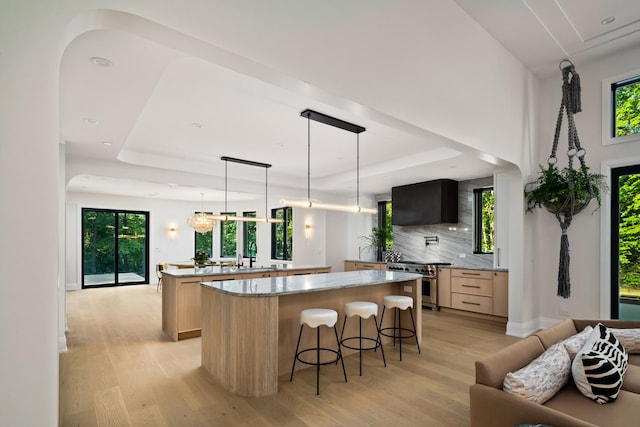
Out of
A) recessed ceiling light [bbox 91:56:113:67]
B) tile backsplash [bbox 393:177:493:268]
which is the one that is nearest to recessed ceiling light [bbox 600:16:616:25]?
tile backsplash [bbox 393:177:493:268]

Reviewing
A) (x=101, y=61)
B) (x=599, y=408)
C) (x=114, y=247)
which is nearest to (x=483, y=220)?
(x=599, y=408)

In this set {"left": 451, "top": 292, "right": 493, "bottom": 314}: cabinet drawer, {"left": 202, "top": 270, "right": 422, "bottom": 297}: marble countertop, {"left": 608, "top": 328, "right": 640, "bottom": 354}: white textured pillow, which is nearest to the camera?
{"left": 608, "top": 328, "right": 640, "bottom": 354}: white textured pillow

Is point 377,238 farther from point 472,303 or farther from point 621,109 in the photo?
point 621,109

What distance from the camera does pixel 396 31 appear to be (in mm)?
3184

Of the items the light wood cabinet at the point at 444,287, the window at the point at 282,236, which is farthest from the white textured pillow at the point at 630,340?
the window at the point at 282,236

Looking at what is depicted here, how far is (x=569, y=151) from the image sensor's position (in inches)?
199

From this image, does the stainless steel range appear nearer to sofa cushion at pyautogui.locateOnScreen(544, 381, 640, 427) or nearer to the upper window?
the upper window

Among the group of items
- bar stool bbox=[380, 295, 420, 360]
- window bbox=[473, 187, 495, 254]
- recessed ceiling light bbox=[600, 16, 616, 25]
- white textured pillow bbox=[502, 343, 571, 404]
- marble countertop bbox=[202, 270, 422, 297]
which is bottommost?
bar stool bbox=[380, 295, 420, 360]

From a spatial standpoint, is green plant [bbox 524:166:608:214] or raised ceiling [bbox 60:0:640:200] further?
green plant [bbox 524:166:608:214]

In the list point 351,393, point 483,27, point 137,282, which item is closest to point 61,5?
point 351,393

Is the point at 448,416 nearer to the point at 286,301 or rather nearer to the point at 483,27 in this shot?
the point at 286,301

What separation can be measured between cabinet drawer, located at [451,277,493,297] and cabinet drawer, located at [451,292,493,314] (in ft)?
0.24

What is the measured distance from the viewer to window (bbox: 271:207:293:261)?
9.58 metres

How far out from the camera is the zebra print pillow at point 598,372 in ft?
6.76
